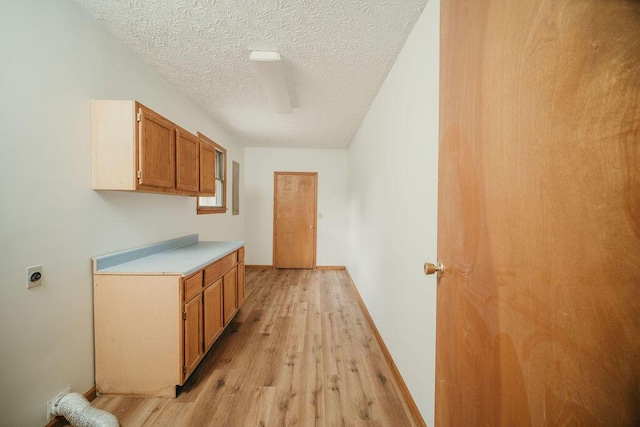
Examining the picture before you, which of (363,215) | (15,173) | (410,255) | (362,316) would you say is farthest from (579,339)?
(363,215)

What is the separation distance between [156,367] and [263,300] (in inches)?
69.8

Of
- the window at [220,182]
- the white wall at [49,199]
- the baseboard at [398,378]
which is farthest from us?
the window at [220,182]

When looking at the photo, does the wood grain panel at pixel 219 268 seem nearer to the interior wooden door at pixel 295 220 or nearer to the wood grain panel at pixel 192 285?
the wood grain panel at pixel 192 285

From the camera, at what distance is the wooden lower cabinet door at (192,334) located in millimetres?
1686

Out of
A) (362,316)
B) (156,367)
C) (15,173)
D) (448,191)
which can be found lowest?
(362,316)

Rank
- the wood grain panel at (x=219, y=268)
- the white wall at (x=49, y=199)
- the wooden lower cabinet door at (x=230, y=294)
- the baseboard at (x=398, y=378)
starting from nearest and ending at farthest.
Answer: the white wall at (x=49, y=199)
the baseboard at (x=398, y=378)
the wood grain panel at (x=219, y=268)
the wooden lower cabinet door at (x=230, y=294)

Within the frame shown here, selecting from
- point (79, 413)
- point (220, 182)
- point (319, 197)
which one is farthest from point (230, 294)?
point (319, 197)

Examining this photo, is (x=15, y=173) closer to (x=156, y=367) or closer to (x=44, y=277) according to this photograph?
(x=44, y=277)

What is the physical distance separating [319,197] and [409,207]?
344cm

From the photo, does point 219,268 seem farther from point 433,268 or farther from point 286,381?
point 433,268

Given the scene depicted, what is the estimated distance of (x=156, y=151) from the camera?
1.80m

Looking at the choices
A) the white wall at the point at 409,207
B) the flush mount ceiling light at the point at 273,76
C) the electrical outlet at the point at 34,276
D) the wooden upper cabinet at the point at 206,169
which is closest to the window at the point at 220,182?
the wooden upper cabinet at the point at 206,169

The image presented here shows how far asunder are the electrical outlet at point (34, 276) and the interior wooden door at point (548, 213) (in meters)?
2.02

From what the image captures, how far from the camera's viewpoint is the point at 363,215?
337cm
